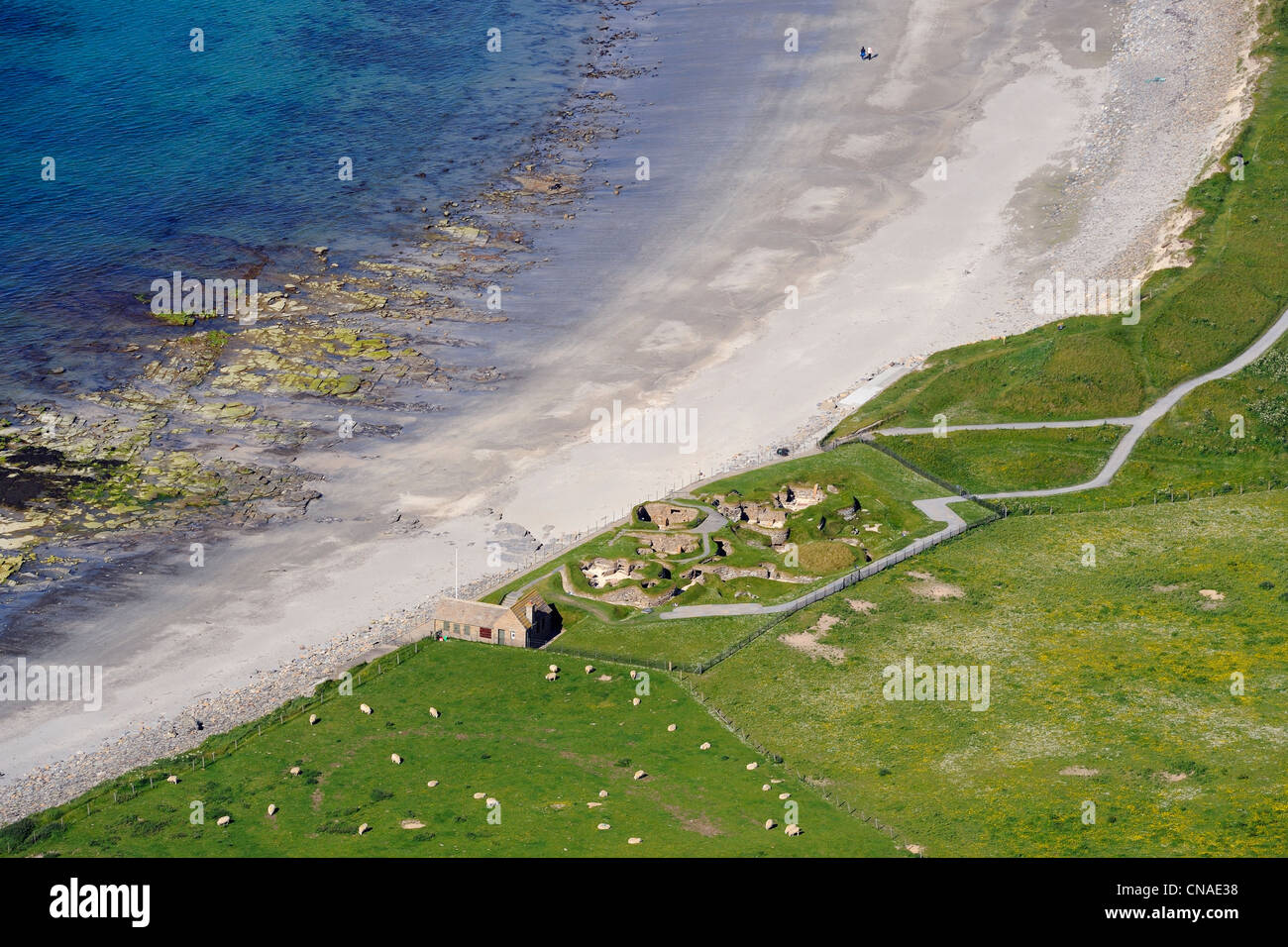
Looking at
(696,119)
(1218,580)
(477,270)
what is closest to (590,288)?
(477,270)

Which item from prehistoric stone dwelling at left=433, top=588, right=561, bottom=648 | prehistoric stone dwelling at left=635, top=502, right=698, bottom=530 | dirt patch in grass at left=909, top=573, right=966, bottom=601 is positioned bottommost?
prehistoric stone dwelling at left=433, top=588, right=561, bottom=648

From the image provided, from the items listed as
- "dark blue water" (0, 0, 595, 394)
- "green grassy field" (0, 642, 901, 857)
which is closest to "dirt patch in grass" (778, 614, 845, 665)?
"green grassy field" (0, 642, 901, 857)

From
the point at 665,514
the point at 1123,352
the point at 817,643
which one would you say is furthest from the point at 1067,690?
the point at 1123,352

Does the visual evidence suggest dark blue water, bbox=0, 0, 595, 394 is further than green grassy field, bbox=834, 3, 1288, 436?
Yes

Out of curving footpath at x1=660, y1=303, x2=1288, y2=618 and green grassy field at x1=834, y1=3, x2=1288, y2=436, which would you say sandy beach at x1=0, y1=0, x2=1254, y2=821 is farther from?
curving footpath at x1=660, y1=303, x2=1288, y2=618

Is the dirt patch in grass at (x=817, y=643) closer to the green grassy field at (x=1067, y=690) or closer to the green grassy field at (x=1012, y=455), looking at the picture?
the green grassy field at (x=1067, y=690)
